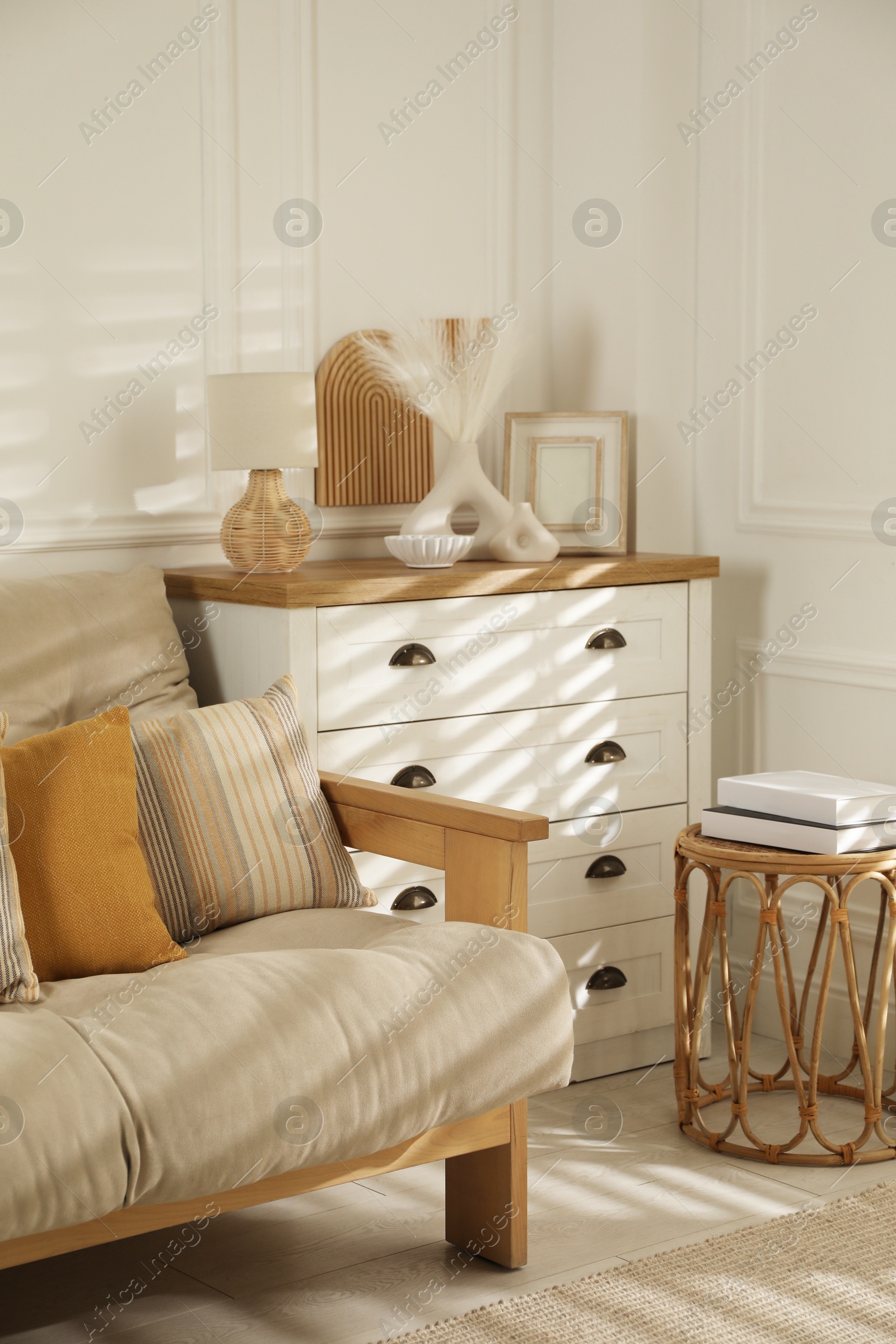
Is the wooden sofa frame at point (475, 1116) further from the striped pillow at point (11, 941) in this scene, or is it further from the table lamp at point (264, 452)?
the table lamp at point (264, 452)

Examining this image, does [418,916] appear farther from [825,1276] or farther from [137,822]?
[825,1276]

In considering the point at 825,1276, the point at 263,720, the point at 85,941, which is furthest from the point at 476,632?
the point at 825,1276

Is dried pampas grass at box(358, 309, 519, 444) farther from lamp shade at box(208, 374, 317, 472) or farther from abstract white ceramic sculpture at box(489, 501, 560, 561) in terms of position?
lamp shade at box(208, 374, 317, 472)

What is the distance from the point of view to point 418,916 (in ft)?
8.77

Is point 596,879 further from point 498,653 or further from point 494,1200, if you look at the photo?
point 494,1200

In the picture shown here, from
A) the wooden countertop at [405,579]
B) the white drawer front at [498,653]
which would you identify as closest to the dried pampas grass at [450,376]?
the wooden countertop at [405,579]

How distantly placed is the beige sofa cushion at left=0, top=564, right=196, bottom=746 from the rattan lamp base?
0.58ft

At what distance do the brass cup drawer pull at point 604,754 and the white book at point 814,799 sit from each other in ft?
1.01

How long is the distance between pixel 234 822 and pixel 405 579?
1.98 feet

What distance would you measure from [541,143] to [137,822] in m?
2.04

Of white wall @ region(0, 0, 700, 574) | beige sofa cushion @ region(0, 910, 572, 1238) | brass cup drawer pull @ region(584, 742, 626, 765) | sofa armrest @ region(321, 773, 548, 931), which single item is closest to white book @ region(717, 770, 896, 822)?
brass cup drawer pull @ region(584, 742, 626, 765)

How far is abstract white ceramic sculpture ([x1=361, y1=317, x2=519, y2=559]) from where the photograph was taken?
9.57ft

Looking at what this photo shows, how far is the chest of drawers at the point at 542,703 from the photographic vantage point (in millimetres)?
2539

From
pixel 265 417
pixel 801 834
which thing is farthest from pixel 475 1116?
pixel 265 417
